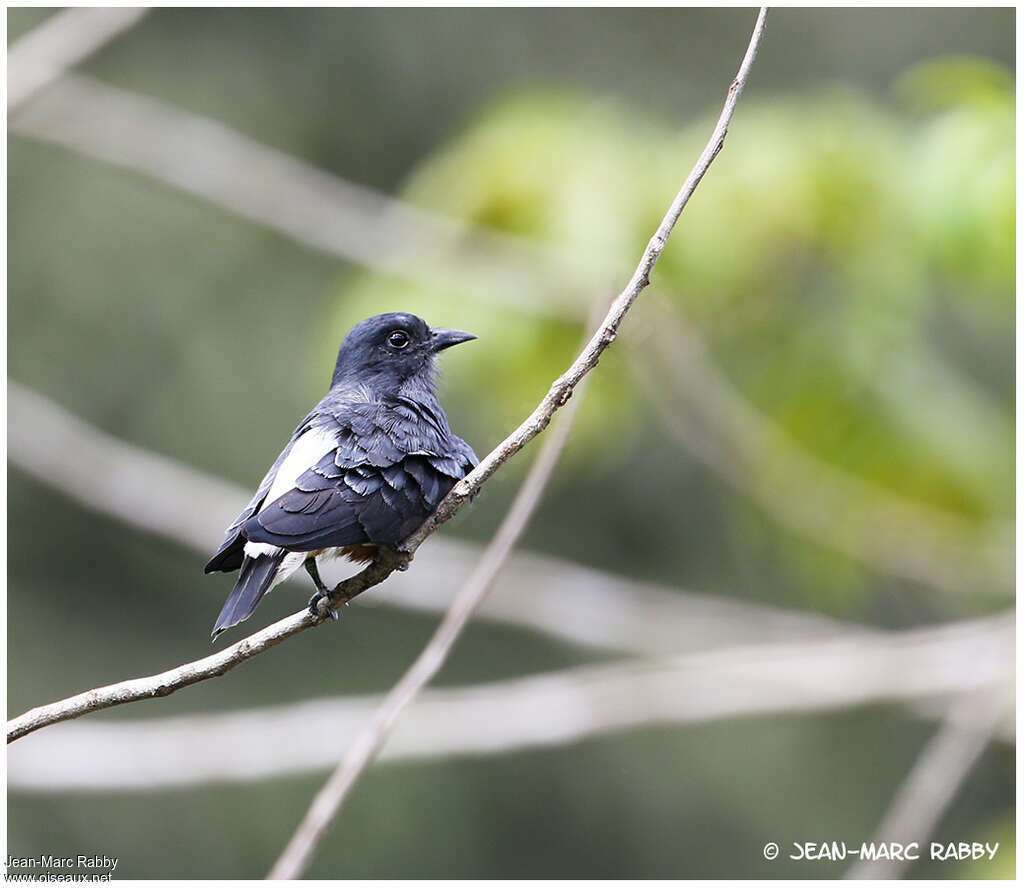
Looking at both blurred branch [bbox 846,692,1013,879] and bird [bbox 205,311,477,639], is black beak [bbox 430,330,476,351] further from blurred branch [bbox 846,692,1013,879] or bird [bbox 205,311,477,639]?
blurred branch [bbox 846,692,1013,879]

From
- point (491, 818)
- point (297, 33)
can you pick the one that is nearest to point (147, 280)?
point (297, 33)

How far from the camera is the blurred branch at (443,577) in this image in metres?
4.23

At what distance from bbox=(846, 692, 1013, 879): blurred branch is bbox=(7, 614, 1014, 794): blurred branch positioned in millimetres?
224

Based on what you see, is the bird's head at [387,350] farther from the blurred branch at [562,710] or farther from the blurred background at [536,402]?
the blurred branch at [562,710]

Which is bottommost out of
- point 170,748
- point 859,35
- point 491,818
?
point 491,818

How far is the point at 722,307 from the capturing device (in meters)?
3.60

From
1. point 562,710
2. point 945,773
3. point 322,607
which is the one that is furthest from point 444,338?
point 562,710

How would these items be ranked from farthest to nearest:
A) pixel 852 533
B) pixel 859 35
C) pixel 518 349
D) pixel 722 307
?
pixel 859 35 < pixel 852 533 < pixel 722 307 < pixel 518 349

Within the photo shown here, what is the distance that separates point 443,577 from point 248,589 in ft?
8.43

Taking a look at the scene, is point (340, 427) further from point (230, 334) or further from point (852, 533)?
point (230, 334)

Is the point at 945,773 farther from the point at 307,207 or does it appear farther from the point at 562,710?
the point at 307,207

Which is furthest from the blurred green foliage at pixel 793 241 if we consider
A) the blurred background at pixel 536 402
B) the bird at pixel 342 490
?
the bird at pixel 342 490

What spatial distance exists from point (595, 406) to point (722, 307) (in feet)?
1.58

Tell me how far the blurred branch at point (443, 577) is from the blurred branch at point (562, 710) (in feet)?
1.31
